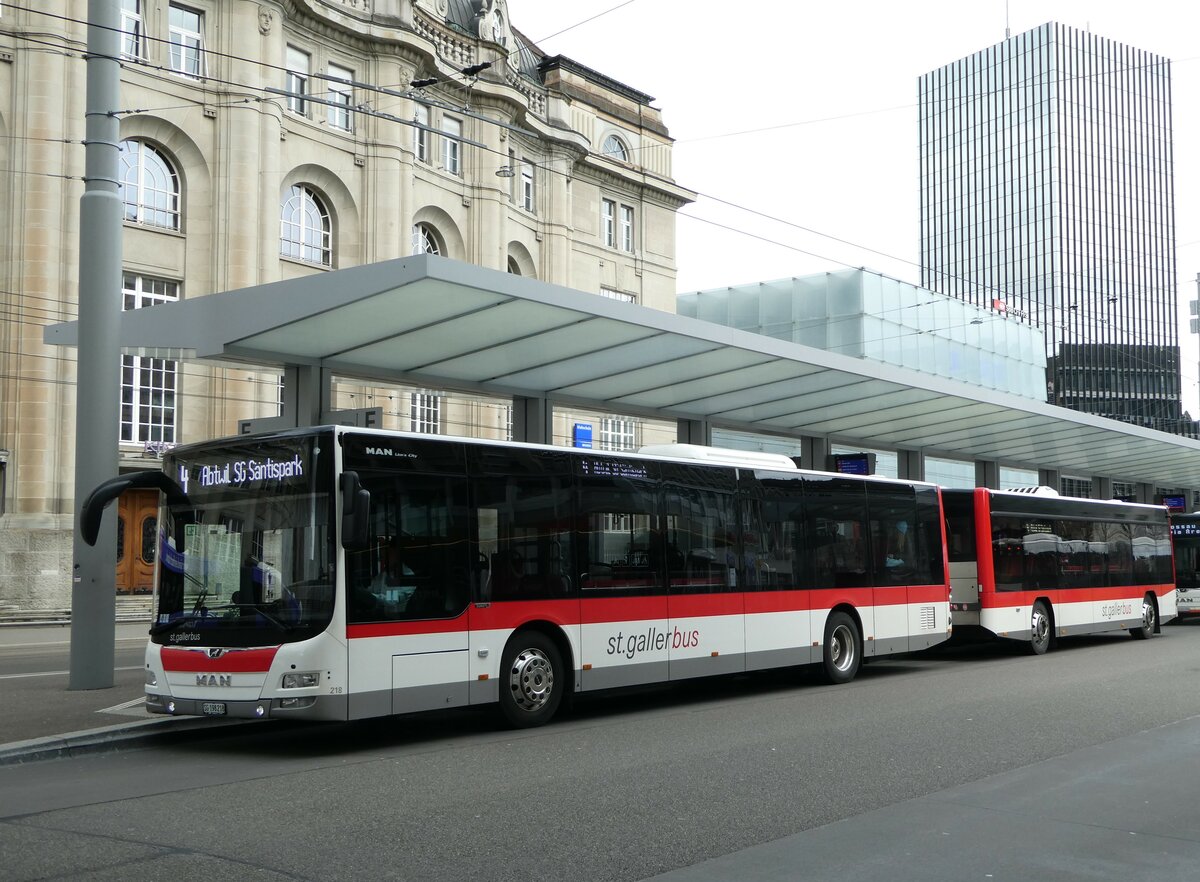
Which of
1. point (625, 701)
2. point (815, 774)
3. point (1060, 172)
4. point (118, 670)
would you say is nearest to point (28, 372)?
point (118, 670)

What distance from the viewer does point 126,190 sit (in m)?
33.3

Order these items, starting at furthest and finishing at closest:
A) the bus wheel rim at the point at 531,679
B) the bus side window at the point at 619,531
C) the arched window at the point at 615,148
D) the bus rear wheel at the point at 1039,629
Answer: the arched window at the point at 615,148, the bus rear wheel at the point at 1039,629, the bus side window at the point at 619,531, the bus wheel rim at the point at 531,679

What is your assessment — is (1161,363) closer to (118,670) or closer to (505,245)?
(505,245)

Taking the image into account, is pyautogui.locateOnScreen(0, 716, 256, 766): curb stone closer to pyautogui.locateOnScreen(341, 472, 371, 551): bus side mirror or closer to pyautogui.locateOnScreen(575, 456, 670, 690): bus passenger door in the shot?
Result: pyautogui.locateOnScreen(341, 472, 371, 551): bus side mirror

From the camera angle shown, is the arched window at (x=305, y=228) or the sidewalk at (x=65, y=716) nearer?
the sidewalk at (x=65, y=716)

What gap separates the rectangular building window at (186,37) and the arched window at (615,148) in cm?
2105

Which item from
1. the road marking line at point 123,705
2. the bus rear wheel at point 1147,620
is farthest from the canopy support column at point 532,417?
the bus rear wheel at point 1147,620

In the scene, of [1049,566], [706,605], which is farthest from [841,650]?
[1049,566]

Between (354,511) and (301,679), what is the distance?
56.9 inches

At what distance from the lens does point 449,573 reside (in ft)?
38.5

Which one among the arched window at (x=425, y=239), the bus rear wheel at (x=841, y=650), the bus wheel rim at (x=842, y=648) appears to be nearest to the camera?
the bus rear wheel at (x=841, y=650)

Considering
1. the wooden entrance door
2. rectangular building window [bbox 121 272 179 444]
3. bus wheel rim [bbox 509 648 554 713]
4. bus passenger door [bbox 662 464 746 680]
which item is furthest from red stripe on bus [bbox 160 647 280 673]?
the wooden entrance door

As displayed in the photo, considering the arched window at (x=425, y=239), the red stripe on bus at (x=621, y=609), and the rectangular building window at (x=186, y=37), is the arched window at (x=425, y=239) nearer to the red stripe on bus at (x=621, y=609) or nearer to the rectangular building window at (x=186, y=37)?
the rectangular building window at (x=186, y=37)

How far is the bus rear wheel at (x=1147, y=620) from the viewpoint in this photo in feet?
86.3
